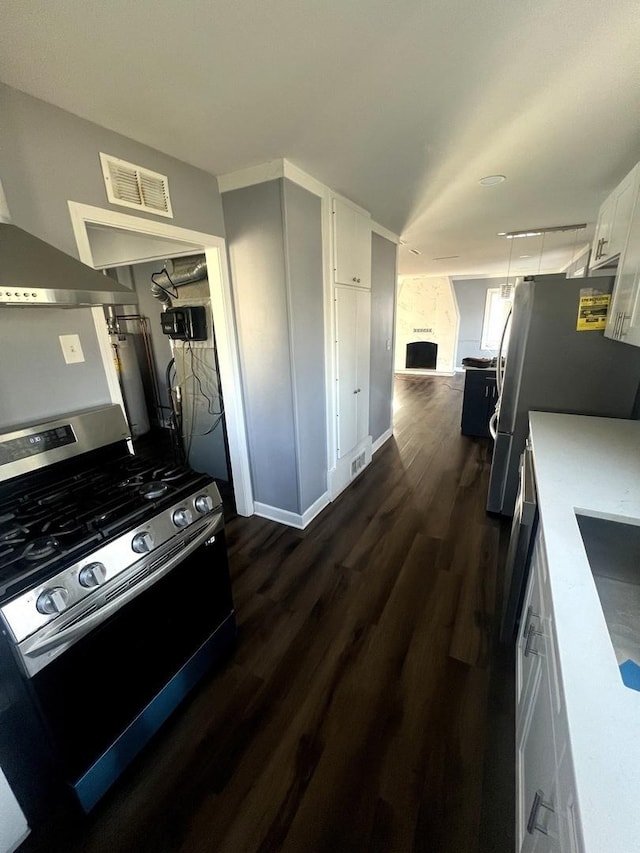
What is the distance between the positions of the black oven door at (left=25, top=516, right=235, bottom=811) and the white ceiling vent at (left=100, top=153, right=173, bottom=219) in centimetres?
170

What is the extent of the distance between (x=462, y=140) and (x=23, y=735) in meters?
3.09

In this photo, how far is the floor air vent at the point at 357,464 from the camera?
342cm

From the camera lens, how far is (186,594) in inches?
53.8

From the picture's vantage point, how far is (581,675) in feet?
2.27

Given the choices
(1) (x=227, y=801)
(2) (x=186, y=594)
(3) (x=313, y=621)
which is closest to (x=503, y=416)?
(3) (x=313, y=621)

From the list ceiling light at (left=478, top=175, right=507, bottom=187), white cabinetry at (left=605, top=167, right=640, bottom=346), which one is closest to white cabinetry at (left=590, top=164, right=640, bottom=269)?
white cabinetry at (left=605, top=167, right=640, bottom=346)

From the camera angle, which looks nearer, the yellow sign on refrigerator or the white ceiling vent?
the white ceiling vent

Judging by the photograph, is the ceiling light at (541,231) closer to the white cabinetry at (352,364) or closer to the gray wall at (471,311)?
the white cabinetry at (352,364)

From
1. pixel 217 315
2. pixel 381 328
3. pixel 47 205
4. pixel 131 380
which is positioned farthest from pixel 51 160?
pixel 131 380

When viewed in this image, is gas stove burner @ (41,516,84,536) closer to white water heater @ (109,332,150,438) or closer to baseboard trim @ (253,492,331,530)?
baseboard trim @ (253,492,331,530)

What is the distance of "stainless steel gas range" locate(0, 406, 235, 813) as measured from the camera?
0.95 meters

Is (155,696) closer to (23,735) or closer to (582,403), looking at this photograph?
(23,735)

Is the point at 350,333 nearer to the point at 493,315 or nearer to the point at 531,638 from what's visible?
the point at 531,638

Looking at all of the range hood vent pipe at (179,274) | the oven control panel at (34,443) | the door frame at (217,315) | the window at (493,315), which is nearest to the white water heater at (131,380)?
the range hood vent pipe at (179,274)
